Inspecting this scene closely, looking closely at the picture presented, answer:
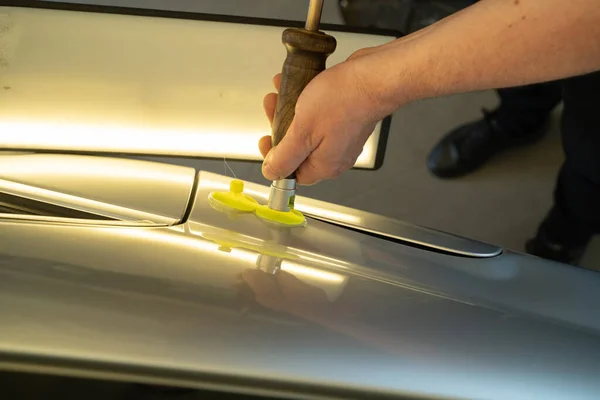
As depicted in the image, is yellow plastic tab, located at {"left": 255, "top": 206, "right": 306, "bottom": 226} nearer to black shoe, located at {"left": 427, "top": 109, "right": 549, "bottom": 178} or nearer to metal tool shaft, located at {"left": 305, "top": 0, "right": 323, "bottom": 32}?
metal tool shaft, located at {"left": 305, "top": 0, "right": 323, "bottom": 32}

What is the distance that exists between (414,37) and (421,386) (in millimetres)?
316

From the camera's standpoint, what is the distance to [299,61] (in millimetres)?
575

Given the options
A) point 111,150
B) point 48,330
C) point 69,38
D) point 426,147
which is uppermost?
point 426,147

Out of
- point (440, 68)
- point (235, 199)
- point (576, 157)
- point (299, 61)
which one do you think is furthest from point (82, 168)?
point (576, 157)

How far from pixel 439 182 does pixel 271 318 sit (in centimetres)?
102

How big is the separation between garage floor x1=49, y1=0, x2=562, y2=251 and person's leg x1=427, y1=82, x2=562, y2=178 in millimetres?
31

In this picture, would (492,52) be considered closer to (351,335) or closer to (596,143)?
(351,335)

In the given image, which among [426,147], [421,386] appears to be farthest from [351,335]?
[426,147]

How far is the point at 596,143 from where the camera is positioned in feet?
3.34

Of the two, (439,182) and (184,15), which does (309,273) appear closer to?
(184,15)

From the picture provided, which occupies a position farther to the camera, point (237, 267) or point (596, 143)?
point (596, 143)

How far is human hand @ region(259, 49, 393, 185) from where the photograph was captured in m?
0.58

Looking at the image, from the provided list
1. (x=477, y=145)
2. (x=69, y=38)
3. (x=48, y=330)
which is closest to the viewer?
(x=48, y=330)

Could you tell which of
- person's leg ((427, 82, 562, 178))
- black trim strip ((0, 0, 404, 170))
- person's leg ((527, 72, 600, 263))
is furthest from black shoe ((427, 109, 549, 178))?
black trim strip ((0, 0, 404, 170))
